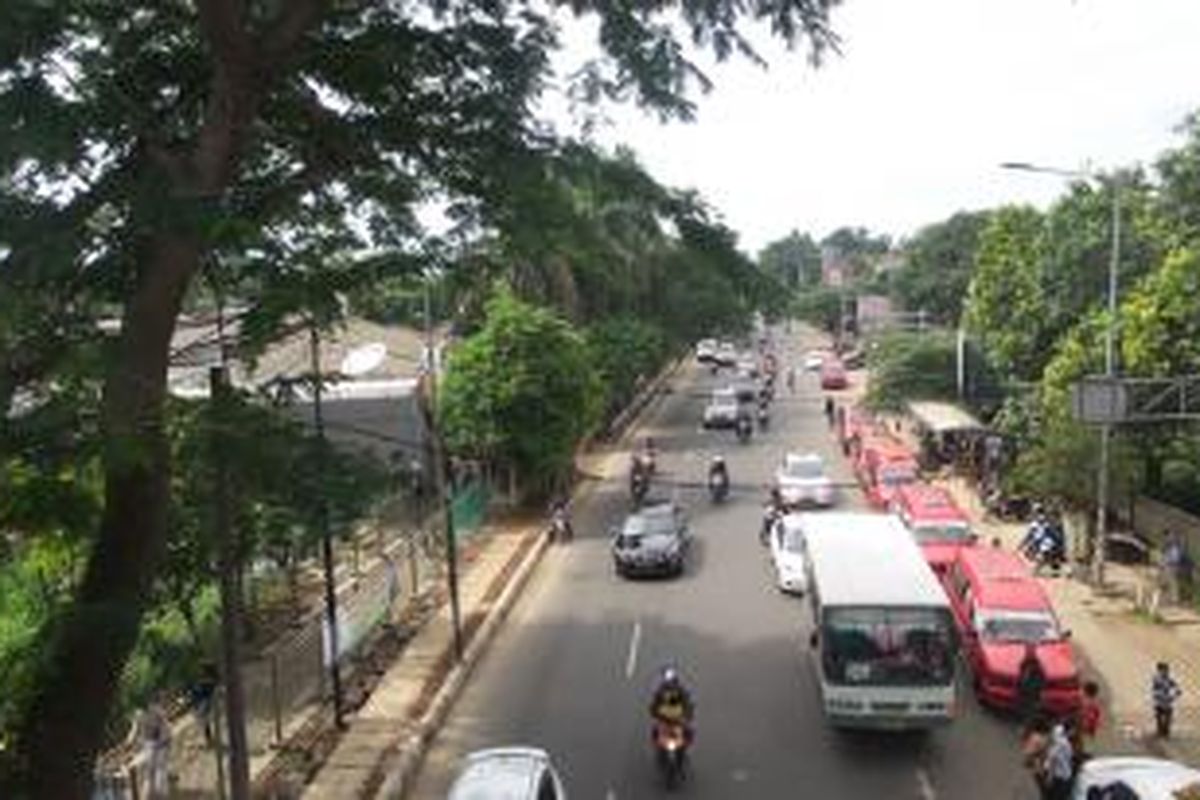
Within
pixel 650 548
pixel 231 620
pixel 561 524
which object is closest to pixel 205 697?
pixel 231 620

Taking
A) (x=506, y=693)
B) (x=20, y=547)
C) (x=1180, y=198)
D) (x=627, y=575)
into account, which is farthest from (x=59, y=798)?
(x=1180, y=198)

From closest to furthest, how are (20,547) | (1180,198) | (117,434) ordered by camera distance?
(117,434) < (20,547) < (1180,198)

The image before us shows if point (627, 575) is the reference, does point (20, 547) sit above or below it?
above

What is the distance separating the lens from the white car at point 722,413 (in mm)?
68000

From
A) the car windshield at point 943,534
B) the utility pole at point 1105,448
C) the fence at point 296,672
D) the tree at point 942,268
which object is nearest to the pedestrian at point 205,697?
the fence at point 296,672

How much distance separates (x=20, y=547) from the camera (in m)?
16.8

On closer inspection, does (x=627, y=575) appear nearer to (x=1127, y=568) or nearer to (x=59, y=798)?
(x=1127, y=568)

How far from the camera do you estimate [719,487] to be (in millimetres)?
48000

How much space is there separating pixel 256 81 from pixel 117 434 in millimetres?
3196

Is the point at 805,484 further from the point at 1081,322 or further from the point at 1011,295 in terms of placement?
the point at 1011,295

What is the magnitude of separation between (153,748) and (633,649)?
39.1ft

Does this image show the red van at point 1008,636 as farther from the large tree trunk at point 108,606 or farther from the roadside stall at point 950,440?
the roadside stall at point 950,440

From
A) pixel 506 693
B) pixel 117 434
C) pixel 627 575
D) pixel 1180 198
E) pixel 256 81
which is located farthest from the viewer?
pixel 1180 198

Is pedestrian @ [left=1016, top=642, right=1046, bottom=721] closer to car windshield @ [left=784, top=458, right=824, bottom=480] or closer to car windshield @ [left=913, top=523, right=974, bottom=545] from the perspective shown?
car windshield @ [left=913, top=523, right=974, bottom=545]
